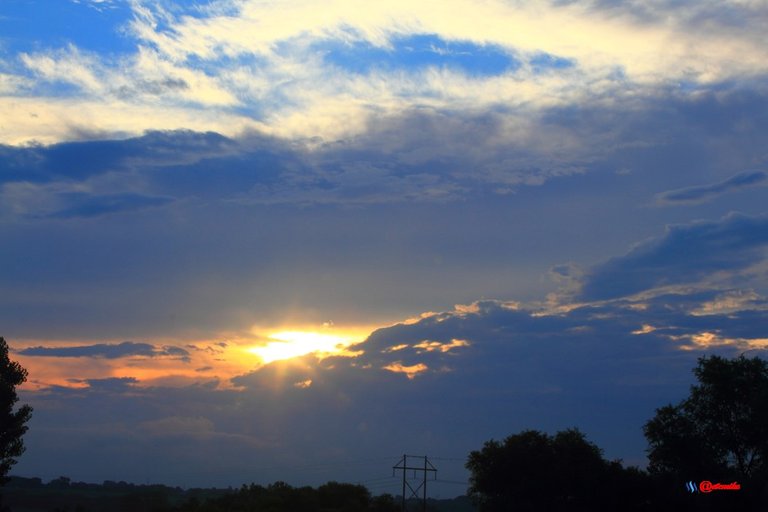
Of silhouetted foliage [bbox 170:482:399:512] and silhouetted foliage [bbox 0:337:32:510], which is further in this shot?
silhouetted foliage [bbox 170:482:399:512]

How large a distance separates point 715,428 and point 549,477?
18.7 m

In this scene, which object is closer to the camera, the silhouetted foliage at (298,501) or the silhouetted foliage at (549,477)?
the silhouetted foliage at (549,477)

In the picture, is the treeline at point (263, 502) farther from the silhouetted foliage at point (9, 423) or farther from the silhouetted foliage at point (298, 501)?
the silhouetted foliage at point (9, 423)

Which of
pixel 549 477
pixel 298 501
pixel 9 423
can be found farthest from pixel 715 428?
pixel 9 423

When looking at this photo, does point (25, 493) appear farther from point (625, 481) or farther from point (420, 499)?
point (625, 481)

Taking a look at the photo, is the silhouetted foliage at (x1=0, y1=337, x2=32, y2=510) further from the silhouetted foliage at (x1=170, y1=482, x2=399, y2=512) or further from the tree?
the silhouetted foliage at (x1=170, y1=482, x2=399, y2=512)

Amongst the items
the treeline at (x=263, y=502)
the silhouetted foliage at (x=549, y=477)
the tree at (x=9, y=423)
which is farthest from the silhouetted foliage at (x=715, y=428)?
the tree at (x=9, y=423)

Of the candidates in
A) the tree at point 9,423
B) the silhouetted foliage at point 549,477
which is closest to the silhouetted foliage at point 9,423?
the tree at point 9,423

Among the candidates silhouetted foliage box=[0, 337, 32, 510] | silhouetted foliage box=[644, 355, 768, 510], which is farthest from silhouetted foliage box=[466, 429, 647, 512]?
silhouetted foliage box=[0, 337, 32, 510]

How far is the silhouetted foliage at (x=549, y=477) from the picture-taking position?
3477 inches

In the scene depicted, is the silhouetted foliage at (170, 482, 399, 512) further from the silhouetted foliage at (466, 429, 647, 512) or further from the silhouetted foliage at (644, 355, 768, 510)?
the silhouetted foliage at (644, 355, 768, 510)

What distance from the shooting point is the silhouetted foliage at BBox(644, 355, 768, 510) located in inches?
3386

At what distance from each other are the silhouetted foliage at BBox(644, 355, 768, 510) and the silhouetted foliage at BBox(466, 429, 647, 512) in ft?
13.8

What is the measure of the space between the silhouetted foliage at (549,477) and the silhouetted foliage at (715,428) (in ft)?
13.8
